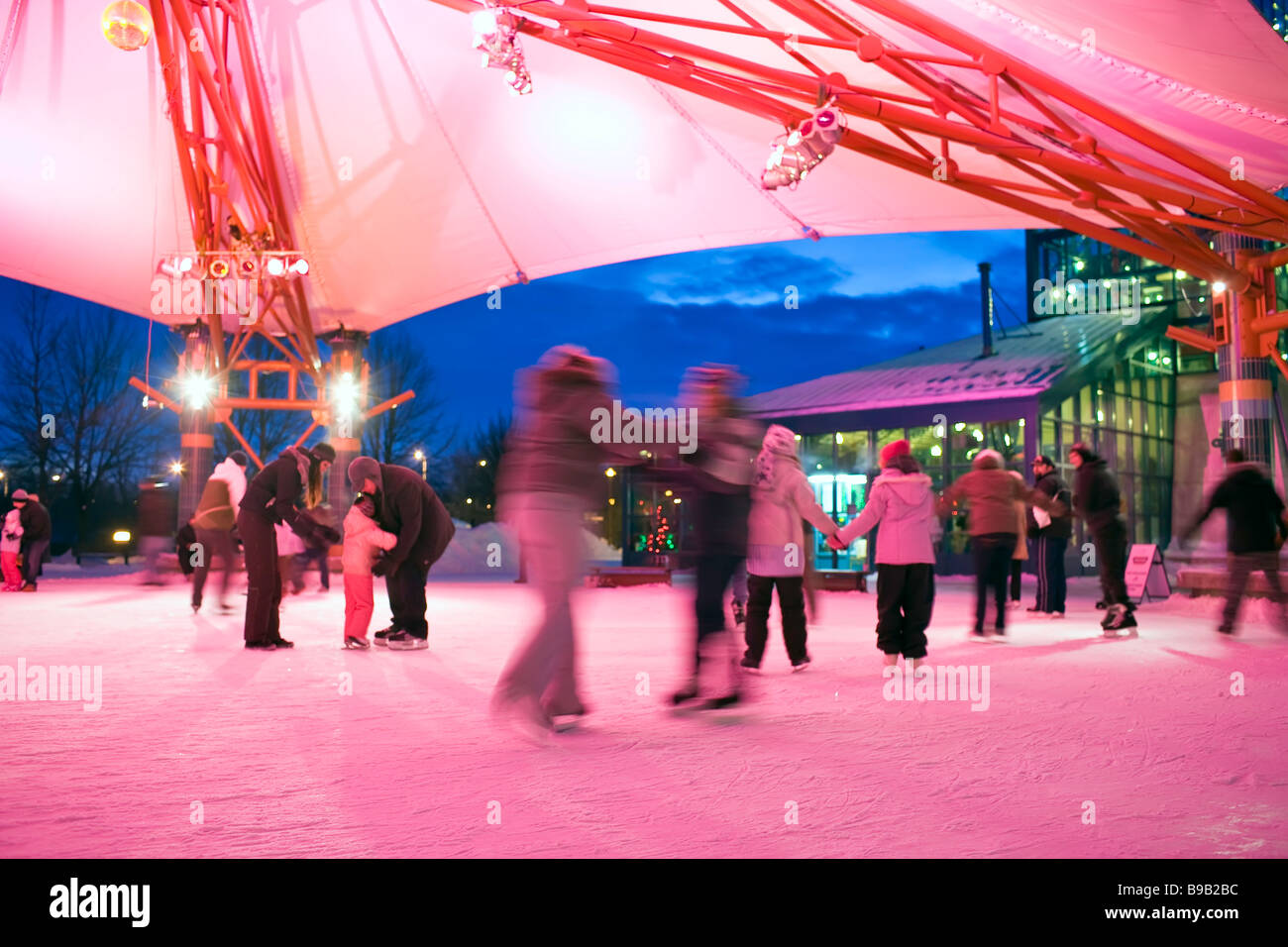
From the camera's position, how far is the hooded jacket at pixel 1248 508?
26.5 ft

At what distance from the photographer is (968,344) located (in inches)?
1052

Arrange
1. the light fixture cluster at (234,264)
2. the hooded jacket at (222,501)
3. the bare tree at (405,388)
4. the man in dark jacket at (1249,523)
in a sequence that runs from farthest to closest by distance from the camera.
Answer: the bare tree at (405,388), the light fixture cluster at (234,264), the hooded jacket at (222,501), the man in dark jacket at (1249,523)

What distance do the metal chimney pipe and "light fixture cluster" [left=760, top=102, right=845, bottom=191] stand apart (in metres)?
16.7

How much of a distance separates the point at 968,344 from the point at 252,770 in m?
25.4

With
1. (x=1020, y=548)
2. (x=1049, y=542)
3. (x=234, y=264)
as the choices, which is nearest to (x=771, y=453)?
(x=1020, y=548)

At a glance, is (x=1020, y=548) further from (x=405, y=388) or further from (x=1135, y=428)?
(x=405, y=388)

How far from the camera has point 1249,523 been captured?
8117mm

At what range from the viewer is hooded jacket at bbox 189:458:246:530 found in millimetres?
9703

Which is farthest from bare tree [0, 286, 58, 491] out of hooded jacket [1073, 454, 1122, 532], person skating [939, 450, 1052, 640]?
hooded jacket [1073, 454, 1122, 532]

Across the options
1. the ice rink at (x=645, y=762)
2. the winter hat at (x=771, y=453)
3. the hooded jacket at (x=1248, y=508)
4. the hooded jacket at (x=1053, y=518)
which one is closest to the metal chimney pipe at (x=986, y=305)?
the hooded jacket at (x=1053, y=518)

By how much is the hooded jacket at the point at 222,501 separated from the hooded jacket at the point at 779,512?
220 inches

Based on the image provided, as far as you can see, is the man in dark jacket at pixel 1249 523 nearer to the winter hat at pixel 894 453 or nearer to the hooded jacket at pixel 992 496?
the hooded jacket at pixel 992 496

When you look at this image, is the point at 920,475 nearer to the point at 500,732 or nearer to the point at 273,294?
the point at 500,732

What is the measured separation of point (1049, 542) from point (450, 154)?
9395 millimetres
